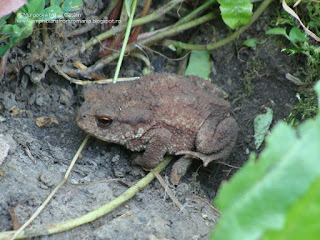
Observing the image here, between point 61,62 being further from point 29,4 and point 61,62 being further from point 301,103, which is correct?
point 301,103

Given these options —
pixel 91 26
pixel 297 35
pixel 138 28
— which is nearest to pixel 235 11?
pixel 297 35

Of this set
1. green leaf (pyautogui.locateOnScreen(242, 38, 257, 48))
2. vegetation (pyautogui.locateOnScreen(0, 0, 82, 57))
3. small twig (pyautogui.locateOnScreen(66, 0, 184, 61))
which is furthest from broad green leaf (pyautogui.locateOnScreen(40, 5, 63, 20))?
green leaf (pyautogui.locateOnScreen(242, 38, 257, 48))

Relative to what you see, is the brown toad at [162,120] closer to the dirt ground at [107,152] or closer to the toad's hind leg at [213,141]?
the toad's hind leg at [213,141]

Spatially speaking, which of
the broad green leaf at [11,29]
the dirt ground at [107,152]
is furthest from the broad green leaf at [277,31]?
the broad green leaf at [11,29]

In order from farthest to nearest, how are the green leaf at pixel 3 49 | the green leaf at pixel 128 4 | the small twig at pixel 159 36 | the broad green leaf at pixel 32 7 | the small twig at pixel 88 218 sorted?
1. the small twig at pixel 159 36
2. the green leaf at pixel 128 4
3. the green leaf at pixel 3 49
4. the broad green leaf at pixel 32 7
5. the small twig at pixel 88 218

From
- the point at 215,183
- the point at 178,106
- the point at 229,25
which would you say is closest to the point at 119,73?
the point at 178,106

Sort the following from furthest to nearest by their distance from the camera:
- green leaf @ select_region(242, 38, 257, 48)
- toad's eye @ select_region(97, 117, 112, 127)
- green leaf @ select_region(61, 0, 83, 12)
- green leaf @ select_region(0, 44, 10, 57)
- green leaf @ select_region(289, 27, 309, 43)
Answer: green leaf @ select_region(242, 38, 257, 48) → green leaf @ select_region(289, 27, 309, 43) → toad's eye @ select_region(97, 117, 112, 127) → green leaf @ select_region(61, 0, 83, 12) → green leaf @ select_region(0, 44, 10, 57)

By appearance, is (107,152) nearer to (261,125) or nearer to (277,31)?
(261,125)

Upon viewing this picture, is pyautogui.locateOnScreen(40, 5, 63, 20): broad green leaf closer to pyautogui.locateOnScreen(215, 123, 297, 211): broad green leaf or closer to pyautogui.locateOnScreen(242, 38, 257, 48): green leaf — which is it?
pyautogui.locateOnScreen(242, 38, 257, 48): green leaf
